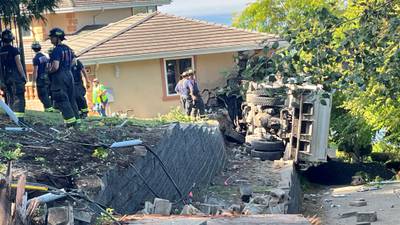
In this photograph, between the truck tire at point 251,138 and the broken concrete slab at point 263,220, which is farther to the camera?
the truck tire at point 251,138

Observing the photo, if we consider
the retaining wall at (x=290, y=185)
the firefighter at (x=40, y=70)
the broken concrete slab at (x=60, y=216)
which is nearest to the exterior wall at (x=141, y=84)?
the retaining wall at (x=290, y=185)

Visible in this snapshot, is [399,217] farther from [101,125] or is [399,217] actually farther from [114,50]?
[114,50]

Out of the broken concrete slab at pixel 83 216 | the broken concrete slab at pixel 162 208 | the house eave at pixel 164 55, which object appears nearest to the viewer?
the broken concrete slab at pixel 83 216

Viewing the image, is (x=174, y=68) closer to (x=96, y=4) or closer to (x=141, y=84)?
(x=141, y=84)

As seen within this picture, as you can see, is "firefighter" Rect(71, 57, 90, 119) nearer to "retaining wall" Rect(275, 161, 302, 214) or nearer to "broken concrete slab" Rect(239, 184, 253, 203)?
"broken concrete slab" Rect(239, 184, 253, 203)

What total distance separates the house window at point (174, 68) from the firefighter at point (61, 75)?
484 inches

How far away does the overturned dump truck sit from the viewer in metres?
15.5

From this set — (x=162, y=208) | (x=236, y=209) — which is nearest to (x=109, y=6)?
(x=236, y=209)

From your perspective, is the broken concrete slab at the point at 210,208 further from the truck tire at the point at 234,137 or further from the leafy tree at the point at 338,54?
the truck tire at the point at 234,137

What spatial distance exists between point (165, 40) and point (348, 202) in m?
10.3

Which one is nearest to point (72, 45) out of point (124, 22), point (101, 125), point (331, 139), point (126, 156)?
point (124, 22)

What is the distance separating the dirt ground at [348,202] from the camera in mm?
12766

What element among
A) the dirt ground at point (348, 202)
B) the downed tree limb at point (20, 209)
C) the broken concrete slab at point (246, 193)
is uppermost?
the downed tree limb at point (20, 209)

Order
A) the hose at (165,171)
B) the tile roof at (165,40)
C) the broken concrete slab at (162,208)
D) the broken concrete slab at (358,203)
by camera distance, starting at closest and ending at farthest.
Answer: the broken concrete slab at (162,208), the hose at (165,171), the broken concrete slab at (358,203), the tile roof at (165,40)
